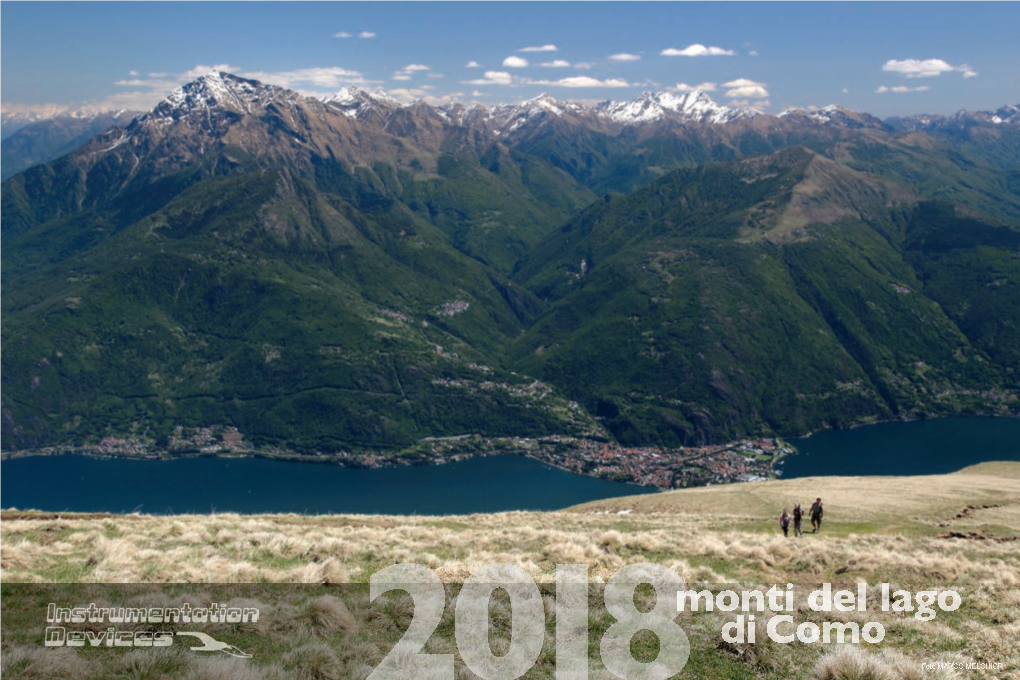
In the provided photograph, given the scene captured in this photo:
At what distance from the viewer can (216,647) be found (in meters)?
17.5

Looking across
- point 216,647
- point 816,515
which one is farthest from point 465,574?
point 816,515

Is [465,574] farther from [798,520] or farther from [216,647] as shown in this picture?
[798,520]

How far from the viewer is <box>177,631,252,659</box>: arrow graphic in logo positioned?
56.3ft

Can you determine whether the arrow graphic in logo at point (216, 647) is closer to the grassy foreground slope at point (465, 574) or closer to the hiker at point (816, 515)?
the grassy foreground slope at point (465, 574)

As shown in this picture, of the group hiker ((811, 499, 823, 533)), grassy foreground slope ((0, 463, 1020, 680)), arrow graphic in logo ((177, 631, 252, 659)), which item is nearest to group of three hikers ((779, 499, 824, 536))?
hiker ((811, 499, 823, 533))

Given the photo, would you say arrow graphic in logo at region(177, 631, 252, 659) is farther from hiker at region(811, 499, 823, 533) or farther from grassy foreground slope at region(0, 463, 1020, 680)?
hiker at region(811, 499, 823, 533)

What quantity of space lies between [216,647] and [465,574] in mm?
9481

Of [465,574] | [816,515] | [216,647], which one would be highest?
[216,647]

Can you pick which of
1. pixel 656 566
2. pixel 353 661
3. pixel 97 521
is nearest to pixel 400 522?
pixel 97 521

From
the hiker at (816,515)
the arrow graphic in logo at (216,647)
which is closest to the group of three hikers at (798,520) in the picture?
the hiker at (816,515)

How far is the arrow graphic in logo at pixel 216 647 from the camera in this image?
17.2m

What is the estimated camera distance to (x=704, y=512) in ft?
191

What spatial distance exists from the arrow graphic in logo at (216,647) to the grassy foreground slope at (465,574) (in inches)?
19.3

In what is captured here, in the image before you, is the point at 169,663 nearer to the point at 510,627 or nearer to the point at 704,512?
the point at 510,627
